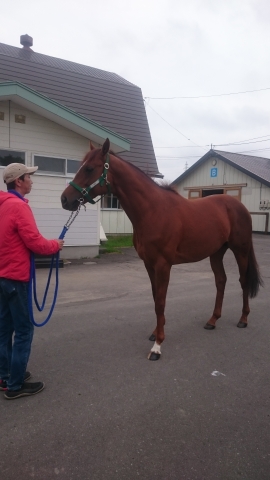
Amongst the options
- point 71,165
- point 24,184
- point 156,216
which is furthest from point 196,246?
point 71,165

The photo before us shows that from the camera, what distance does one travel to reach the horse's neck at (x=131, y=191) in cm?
363

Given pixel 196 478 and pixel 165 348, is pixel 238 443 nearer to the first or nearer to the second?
pixel 196 478

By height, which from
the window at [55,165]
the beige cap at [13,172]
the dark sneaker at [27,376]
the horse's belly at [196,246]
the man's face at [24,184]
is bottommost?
the dark sneaker at [27,376]

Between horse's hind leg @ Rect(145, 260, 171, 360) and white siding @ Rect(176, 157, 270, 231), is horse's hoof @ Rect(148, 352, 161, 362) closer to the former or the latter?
horse's hind leg @ Rect(145, 260, 171, 360)

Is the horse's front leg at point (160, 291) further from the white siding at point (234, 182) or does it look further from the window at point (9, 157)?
the white siding at point (234, 182)

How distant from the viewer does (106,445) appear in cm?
226

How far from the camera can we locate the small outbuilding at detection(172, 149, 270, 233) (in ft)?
65.4

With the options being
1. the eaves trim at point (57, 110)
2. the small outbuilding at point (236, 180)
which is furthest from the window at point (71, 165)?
the small outbuilding at point (236, 180)

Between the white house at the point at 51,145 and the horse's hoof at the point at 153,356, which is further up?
the white house at the point at 51,145

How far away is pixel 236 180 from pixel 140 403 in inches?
794

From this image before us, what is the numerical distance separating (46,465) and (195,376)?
159cm

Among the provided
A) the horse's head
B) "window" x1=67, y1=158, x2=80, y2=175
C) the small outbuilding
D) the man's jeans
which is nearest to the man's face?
the horse's head

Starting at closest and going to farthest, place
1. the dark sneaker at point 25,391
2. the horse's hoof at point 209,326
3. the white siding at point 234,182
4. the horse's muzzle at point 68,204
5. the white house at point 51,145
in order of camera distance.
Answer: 1. the dark sneaker at point 25,391
2. the horse's muzzle at point 68,204
3. the horse's hoof at point 209,326
4. the white house at point 51,145
5. the white siding at point 234,182

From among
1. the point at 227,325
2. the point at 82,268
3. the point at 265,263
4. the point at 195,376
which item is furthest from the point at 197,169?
the point at 195,376
